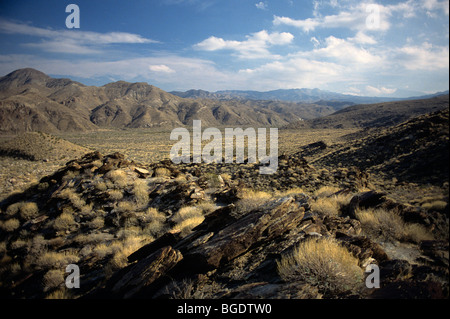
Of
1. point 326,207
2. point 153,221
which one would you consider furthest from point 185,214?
point 326,207

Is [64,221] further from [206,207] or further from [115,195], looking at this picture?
[206,207]

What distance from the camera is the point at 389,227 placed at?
5137 mm

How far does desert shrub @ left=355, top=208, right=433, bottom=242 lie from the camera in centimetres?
476

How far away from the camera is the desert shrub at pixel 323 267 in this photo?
3.13 metres

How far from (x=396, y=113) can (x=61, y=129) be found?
147116 millimetres

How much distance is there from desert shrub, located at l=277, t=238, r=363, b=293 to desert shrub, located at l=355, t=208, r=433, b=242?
7.24 feet

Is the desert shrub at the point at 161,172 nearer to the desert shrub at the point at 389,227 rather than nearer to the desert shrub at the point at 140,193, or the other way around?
the desert shrub at the point at 140,193

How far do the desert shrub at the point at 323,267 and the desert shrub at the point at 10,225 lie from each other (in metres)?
9.92

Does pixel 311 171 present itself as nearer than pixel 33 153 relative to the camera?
Yes

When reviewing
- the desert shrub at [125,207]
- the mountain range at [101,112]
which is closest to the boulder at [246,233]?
the desert shrub at [125,207]
